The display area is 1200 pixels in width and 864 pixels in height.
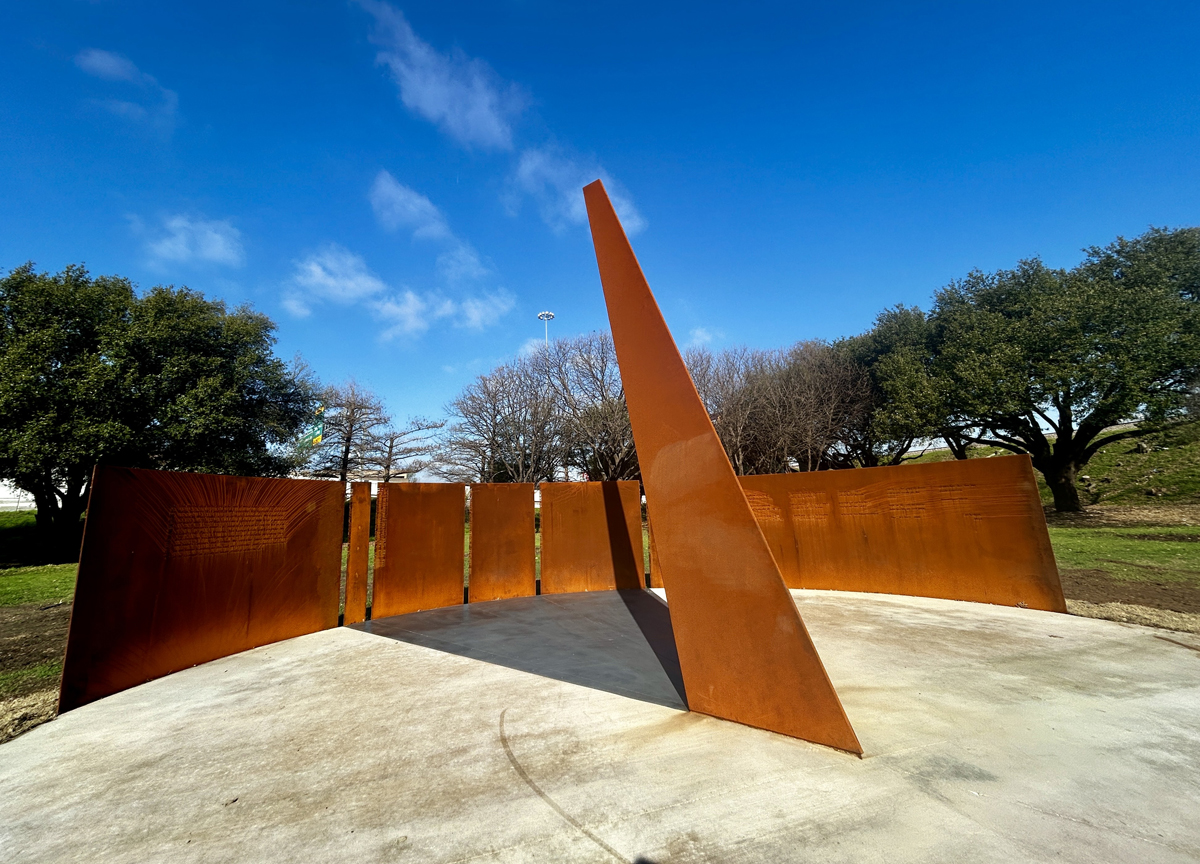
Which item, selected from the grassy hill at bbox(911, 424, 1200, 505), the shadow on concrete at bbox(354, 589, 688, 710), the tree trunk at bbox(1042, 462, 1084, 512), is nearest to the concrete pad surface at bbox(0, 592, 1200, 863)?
the shadow on concrete at bbox(354, 589, 688, 710)

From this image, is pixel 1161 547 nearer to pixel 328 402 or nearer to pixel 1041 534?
pixel 1041 534

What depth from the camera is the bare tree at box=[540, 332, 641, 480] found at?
2267cm

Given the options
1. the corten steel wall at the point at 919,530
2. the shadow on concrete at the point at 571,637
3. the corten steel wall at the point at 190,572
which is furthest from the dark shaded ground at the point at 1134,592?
the corten steel wall at the point at 190,572

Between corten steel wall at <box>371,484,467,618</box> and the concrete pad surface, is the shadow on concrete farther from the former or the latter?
the concrete pad surface

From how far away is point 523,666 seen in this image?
4.96 metres

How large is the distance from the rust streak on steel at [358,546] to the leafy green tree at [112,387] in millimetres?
12494

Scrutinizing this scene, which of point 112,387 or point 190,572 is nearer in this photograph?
point 190,572

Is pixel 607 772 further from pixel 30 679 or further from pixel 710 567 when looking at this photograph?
pixel 30 679

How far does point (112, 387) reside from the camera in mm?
14328

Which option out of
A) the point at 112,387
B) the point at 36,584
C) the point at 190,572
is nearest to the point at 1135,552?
the point at 190,572

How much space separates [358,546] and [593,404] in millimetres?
17055

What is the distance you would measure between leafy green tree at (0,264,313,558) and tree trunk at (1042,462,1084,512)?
30784 mm

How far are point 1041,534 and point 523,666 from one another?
721 centimetres

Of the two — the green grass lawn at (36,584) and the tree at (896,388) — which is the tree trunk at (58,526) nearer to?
the green grass lawn at (36,584)
